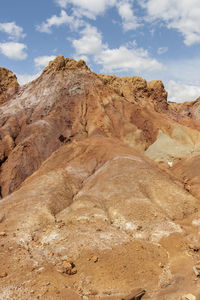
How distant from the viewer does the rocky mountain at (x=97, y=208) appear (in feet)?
41.0

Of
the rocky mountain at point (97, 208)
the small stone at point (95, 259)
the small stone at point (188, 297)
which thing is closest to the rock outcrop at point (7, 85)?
the rocky mountain at point (97, 208)

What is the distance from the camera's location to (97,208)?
20047 millimetres

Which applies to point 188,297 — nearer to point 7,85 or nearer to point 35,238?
point 35,238

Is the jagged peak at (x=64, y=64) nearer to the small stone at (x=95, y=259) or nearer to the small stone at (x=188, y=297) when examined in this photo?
the small stone at (x=95, y=259)

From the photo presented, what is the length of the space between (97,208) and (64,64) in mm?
40981

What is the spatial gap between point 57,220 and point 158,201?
8.13 meters

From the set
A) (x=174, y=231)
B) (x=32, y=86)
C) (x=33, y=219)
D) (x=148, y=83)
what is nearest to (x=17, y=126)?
(x=32, y=86)

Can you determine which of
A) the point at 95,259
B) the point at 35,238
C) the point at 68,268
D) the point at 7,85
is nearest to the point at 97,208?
the point at 35,238

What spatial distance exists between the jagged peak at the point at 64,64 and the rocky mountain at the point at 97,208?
8441 millimetres

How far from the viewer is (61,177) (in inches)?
1056

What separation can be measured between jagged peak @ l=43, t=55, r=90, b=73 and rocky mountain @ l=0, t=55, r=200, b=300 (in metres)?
8.44

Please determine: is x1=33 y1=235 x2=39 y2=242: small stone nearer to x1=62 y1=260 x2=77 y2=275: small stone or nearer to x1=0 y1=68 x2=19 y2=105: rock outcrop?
x1=62 y1=260 x2=77 y2=275: small stone

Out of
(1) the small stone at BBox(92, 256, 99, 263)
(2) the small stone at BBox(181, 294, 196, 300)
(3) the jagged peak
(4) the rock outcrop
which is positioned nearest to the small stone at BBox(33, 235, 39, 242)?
(1) the small stone at BBox(92, 256, 99, 263)

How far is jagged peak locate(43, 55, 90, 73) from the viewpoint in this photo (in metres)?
53.6
